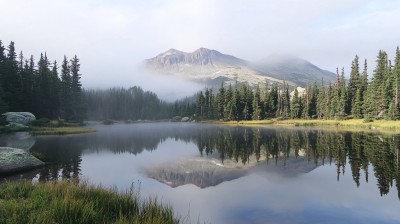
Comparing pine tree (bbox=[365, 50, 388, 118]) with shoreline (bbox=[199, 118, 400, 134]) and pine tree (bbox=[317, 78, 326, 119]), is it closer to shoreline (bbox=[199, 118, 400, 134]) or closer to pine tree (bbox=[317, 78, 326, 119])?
shoreline (bbox=[199, 118, 400, 134])

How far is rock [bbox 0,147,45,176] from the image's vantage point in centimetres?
2001

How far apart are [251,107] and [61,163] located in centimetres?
11680

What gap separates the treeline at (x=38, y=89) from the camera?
69.8 meters

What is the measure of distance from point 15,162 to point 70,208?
15.4 metres

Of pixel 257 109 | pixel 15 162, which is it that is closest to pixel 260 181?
pixel 15 162

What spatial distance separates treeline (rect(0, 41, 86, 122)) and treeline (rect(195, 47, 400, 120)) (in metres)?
67.7

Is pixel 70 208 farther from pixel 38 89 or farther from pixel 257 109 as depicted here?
pixel 257 109

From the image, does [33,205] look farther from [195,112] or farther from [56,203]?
[195,112]

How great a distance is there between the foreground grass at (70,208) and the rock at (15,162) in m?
9.04

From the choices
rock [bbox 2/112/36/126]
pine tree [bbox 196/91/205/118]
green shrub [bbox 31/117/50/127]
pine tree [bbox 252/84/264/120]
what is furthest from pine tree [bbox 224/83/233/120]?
rock [bbox 2/112/36/126]

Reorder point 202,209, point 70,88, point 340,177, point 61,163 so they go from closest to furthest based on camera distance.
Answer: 1. point 202,209
2. point 340,177
3. point 61,163
4. point 70,88

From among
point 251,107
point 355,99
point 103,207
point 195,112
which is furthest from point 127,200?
point 195,112

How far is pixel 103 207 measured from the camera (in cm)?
993

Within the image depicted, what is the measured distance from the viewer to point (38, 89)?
79.2 m
